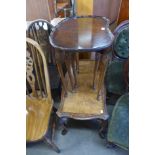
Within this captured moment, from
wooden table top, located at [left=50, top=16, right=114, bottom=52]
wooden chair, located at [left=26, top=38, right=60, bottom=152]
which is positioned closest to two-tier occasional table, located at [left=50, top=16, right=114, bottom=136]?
wooden table top, located at [left=50, top=16, right=114, bottom=52]

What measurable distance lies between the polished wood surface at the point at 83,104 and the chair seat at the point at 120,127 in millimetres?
92

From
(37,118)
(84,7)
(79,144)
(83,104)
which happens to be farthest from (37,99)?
(84,7)

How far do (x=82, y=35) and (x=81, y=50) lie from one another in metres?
0.19

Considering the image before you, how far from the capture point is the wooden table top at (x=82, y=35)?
51.3 inches

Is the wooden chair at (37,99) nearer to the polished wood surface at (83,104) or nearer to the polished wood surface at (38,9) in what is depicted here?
the polished wood surface at (83,104)

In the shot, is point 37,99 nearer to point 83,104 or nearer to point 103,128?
point 83,104

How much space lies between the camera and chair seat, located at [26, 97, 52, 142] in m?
1.42

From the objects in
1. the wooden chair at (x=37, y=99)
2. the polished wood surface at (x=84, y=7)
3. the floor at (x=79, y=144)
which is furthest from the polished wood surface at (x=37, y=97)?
the polished wood surface at (x=84, y=7)

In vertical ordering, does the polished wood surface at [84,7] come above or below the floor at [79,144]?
above

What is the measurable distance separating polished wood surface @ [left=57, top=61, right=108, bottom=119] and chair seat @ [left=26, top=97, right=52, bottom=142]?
106 millimetres

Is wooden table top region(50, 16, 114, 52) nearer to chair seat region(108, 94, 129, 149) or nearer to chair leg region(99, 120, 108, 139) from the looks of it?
chair seat region(108, 94, 129, 149)

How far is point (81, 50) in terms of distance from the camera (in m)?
1.28

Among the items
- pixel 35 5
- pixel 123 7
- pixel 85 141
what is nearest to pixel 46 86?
pixel 85 141
